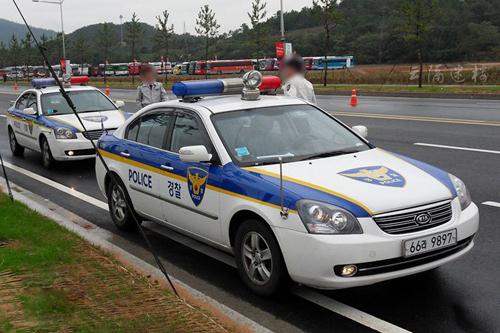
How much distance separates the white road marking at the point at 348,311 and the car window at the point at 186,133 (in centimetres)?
155

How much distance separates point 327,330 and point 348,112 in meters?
15.8

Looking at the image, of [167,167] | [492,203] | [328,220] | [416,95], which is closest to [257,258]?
[328,220]

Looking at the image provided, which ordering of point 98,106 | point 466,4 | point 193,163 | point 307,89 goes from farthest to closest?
point 466,4 → point 98,106 → point 307,89 → point 193,163

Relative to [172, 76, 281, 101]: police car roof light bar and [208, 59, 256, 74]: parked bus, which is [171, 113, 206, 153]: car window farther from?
[208, 59, 256, 74]: parked bus

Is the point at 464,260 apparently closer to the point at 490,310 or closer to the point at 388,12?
the point at 490,310

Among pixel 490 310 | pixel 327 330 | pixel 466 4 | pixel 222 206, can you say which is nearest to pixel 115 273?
pixel 222 206

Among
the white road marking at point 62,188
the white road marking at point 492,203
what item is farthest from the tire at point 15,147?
the white road marking at point 492,203

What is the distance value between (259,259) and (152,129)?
2146 millimetres

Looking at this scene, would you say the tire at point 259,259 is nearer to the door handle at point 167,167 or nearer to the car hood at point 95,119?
the door handle at point 167,167

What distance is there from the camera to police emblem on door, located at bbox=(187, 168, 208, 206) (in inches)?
197

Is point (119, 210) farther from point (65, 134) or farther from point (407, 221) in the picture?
point (65, 134)

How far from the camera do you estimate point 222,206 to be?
188 inches

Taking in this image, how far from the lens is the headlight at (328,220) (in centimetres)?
400

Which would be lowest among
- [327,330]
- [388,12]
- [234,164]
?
[327,330]
